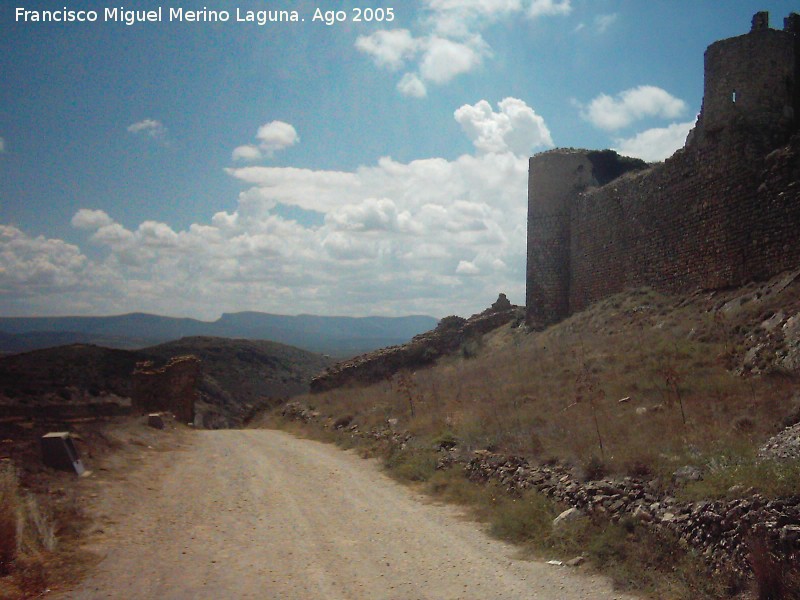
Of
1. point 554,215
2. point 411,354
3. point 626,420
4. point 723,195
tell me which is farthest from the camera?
point 411,354

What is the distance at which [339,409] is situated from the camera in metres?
19.0

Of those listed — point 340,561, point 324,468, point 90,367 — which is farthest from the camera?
point 90,367

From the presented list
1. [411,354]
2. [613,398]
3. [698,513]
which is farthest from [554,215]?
[698,513]

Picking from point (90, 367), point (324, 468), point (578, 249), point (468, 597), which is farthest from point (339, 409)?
point (90, 367)

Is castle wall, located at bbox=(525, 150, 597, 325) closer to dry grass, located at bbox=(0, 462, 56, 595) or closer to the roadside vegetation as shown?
the roadside vegetation

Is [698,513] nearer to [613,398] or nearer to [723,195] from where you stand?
[613,398]

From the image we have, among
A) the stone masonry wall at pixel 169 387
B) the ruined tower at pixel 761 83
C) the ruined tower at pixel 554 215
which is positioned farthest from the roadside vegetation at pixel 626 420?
the stone masonry wall at pixel 169 387

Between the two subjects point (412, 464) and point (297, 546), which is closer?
point (297, 546)

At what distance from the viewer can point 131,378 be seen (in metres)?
30.2

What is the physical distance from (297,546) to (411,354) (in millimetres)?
20214

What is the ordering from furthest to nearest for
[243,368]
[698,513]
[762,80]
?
1. [243,368]
2. [762,80]
3. [698,513]

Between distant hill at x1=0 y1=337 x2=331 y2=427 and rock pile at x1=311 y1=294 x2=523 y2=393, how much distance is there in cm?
441

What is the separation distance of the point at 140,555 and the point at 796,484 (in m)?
6.25

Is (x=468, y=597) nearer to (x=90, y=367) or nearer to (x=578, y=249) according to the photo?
(x=578, y=249)
